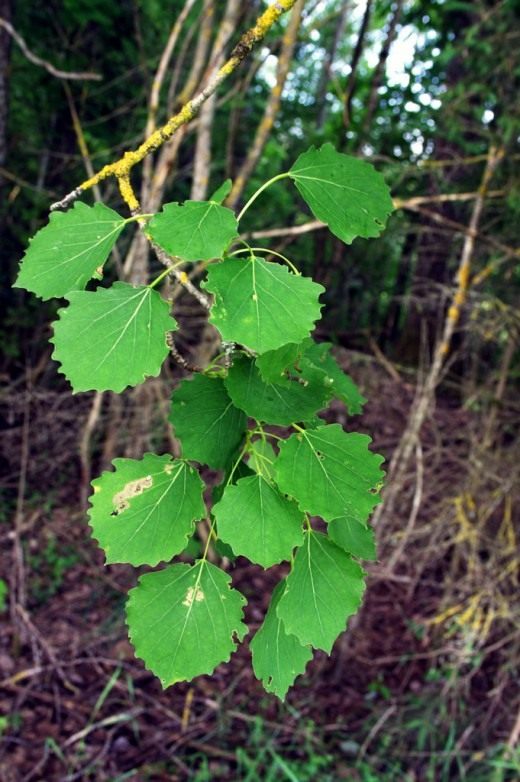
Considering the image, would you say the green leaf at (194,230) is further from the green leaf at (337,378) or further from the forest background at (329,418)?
the forest background at (329,418)

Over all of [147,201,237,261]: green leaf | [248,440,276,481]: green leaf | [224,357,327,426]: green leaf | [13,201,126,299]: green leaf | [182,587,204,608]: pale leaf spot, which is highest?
[147,201,237,261]: green leaf

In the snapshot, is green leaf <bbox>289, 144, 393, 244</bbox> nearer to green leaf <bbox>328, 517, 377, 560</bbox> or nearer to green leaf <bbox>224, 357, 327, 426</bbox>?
green leaf <bbox>224, 357, 327, 426</bbox>

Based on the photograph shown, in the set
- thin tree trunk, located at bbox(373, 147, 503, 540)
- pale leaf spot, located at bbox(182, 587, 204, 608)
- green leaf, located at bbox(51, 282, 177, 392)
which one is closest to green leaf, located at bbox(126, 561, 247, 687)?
pale leaf spot, located at bbox(182, 587, 204, 608)

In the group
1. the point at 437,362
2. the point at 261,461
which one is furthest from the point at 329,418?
the point at 261,461

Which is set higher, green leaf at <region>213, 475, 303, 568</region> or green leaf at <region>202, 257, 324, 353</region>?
green leaf at <region>202, 257, 324, 353</region>

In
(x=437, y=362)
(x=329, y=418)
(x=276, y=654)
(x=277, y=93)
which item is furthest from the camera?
(x=329, y=418)

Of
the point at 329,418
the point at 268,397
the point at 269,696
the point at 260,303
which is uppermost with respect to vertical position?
the point at 260,303

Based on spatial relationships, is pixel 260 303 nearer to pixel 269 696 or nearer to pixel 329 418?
pixel 269 696

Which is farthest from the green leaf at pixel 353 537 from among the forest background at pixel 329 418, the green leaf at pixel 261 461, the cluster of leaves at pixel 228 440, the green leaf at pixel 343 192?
the forest background at pixel 329 418
